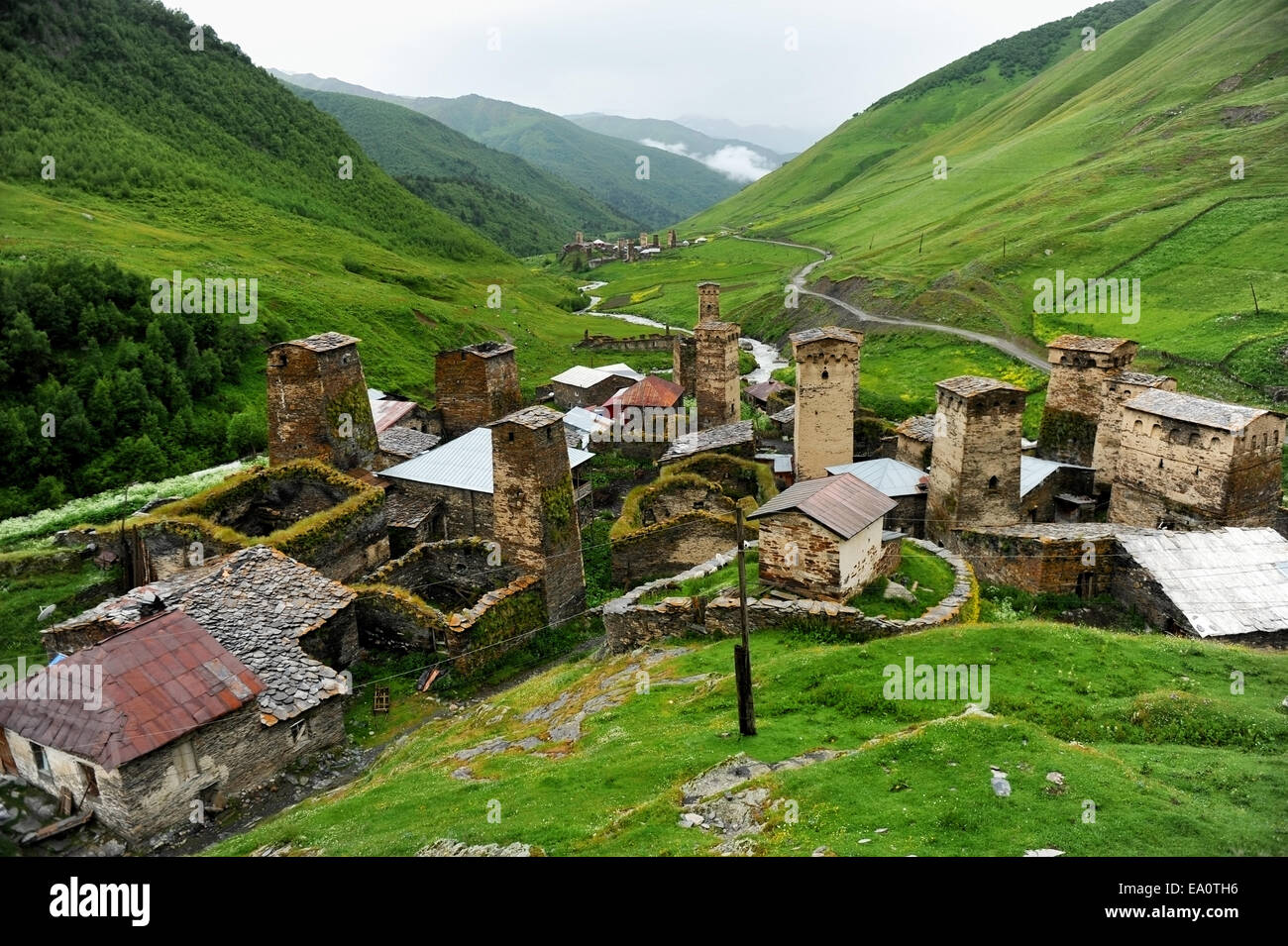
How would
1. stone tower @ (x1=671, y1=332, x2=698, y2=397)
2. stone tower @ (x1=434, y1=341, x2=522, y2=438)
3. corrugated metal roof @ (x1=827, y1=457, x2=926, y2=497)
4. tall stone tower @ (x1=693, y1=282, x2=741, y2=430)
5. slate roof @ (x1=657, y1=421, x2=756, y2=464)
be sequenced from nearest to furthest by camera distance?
corrugated metal roof @ (x1=827, y1=457, x2=926, y2=497), slate roof @ (x1=657, y1=421, x2=756, y2=464), stone tower @ (x1=434, y1=341, x2=522, y2=438), tall stone tower @ (x1=693, y1=282, x2=741, y2=430), stone tower @ (x1=671, y1=332, x2=698, y2=397)

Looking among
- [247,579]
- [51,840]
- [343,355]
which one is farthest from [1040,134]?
[51,840]

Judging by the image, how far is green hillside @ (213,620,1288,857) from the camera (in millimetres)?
9656

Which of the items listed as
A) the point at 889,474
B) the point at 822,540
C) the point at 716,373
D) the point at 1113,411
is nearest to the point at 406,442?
the point at 716,373

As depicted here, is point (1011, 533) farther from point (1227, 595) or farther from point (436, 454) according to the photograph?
point (436, 454)

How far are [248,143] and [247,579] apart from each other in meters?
Answer: 97.5

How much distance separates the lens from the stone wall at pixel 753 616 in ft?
59.3

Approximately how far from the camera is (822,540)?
18828mm

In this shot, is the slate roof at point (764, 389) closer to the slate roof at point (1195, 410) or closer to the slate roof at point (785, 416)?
the slate roof at point (785, 416)

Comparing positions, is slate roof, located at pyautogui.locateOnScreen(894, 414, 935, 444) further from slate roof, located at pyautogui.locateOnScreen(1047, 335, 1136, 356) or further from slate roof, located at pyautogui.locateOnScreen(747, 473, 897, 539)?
slate roof, located at pyautogui.locateOnScreen(747, 473, 897, 539)

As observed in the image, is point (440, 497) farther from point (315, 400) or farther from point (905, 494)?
point (905, 494)

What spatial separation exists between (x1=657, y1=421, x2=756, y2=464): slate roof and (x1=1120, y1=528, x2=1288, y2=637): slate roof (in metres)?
15.8

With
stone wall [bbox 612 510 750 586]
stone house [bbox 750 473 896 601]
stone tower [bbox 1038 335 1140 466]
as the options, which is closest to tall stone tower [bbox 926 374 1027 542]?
stone house [bbox 750 473 896 601]

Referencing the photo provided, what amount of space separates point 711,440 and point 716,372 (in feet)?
16.0

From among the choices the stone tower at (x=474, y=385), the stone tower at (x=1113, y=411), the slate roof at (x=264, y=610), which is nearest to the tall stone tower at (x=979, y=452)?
the stone tower at (x=1113, y=411)
